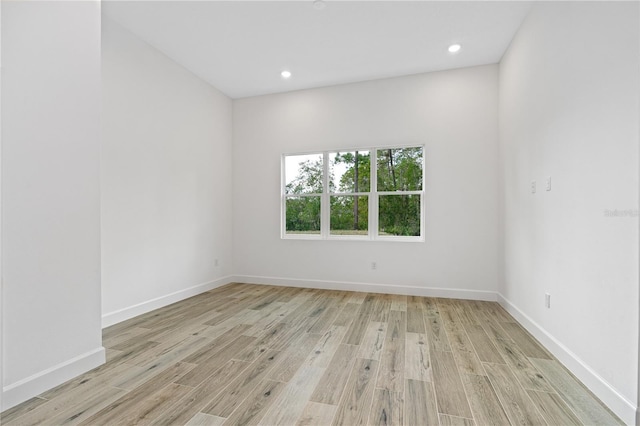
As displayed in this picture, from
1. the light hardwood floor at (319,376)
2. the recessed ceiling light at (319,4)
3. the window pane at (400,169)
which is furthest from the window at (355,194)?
the recessed ceiling light at (319,4)

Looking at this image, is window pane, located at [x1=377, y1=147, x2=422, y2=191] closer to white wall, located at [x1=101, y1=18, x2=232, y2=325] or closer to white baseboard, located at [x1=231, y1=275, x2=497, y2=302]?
white baseboard, located at [x1=231, y1=275, x2=497, y2=302]

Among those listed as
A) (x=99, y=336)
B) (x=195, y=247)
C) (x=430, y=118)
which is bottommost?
(x=99, y=336)

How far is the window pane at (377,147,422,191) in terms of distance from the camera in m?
4.22

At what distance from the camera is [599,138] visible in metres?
1.79

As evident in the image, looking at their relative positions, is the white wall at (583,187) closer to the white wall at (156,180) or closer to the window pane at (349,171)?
the window pane at (349,171)

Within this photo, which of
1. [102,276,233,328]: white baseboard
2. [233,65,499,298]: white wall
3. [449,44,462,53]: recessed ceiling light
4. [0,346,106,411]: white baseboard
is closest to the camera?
[0,346,106,411]: white baseboard

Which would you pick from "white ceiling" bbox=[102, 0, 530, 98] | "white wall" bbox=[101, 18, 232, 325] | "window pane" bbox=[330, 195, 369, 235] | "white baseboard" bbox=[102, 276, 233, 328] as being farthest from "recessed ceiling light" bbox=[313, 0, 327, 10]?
"white baseboard" bbox=[102, 276, 233, 328]

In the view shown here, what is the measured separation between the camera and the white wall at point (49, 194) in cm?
167

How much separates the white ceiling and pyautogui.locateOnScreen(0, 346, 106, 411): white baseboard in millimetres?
3001

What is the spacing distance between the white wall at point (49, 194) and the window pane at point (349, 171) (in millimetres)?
3062

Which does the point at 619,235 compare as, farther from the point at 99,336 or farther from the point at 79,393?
the point at 99,336

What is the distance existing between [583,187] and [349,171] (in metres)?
2.92

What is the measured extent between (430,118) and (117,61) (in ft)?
12.1

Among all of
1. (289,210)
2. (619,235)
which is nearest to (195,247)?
(289,210)
